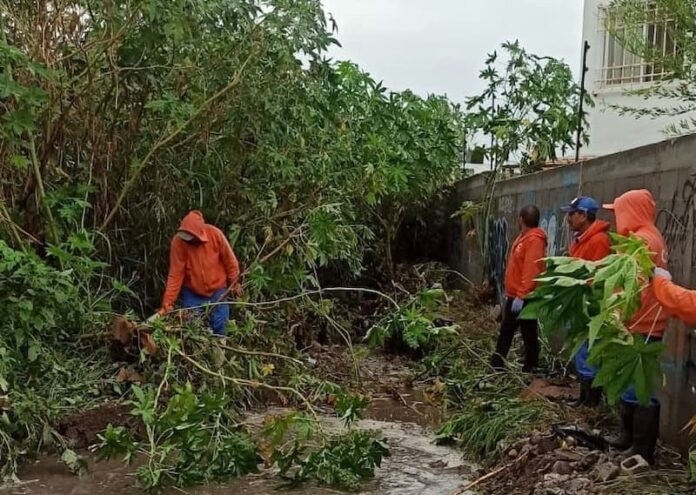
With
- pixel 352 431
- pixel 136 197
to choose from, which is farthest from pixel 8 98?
pixel 352 431

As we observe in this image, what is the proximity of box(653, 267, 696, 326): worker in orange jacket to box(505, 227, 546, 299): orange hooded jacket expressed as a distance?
350cm

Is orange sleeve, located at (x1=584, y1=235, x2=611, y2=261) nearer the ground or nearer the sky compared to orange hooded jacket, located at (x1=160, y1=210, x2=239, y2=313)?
nearer the sky

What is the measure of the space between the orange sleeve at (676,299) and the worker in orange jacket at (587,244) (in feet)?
6.41

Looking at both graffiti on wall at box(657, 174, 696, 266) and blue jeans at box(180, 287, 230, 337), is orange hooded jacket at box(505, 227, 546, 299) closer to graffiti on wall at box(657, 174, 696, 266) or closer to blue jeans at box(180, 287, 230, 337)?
graffiti on wall at box(657, 174, 696, 266)

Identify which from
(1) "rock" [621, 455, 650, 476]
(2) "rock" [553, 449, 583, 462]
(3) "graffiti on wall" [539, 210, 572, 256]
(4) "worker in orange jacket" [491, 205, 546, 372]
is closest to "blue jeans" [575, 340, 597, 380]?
(2) "rock" [553, 449, 583, 462]

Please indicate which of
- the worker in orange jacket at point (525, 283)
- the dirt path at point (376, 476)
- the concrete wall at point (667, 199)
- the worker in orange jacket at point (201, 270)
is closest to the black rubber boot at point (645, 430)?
the concrete wall at point (667, 199)

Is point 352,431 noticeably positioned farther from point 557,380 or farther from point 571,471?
point 557,380

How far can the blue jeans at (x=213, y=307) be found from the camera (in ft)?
23.5

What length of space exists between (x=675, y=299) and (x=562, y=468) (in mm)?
1421

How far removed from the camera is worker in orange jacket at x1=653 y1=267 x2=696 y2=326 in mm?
3857

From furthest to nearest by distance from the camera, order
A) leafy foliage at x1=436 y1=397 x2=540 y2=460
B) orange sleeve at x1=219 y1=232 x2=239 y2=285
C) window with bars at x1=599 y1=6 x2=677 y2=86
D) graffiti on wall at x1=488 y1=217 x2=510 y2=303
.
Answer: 1. window with bars at x1=599 y1=6 x2=677 y2=86
2. graffiti on wall at x1=488 y1=217 x2=510 y2=303
3. orange sleeve at x1=219 y1=232 x2=239 y2=285
4. leafy foliage at x1=436 y1=397 x2=540 y2=460

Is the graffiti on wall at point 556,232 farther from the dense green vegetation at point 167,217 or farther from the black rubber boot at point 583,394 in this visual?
the black rubber boot at point 583,394

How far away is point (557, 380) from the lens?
7031mm

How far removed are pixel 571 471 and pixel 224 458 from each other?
83.7 inches
